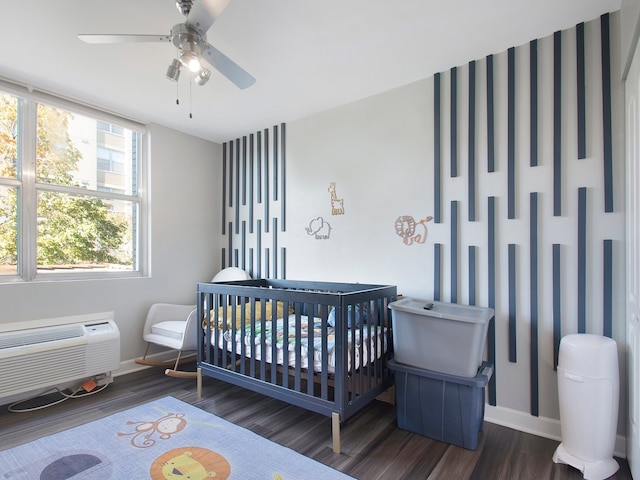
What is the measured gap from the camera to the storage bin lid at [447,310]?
194cm

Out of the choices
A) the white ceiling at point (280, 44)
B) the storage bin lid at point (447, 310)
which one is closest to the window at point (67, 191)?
the white ceiling at point (280, 44)

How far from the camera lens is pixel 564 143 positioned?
2.11 m

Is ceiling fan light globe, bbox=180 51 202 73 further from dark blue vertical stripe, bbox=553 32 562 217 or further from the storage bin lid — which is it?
dark blue vertical stripe, bbox=553 32 562 217

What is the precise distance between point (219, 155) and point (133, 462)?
10.7 ft

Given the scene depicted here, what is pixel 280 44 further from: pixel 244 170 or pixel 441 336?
pixel 441 336

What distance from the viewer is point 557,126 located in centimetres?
212

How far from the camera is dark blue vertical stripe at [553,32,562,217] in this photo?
6.91 feet

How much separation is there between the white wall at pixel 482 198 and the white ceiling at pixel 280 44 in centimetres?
23

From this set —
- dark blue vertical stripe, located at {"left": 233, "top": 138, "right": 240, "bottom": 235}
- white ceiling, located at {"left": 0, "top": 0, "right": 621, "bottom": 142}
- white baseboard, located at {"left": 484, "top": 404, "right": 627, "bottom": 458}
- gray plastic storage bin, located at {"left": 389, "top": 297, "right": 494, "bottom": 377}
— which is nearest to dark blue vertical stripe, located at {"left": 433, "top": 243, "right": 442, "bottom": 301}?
gray plastic storage bin, located at {"left": 389, "top": 297, "right": 494, "bottom": 377}

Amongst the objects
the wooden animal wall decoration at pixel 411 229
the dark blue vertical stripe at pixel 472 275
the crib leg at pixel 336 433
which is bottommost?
the crib leg at pixel 336 433

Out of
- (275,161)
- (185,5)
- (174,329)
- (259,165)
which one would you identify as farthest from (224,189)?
(185,5)

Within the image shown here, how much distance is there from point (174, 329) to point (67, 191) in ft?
4.95

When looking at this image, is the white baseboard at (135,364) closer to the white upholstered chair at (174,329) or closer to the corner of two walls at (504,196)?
the white upholstered chair at (174,329)

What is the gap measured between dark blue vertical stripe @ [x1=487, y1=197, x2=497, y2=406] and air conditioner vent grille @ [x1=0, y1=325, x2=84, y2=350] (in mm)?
3134
